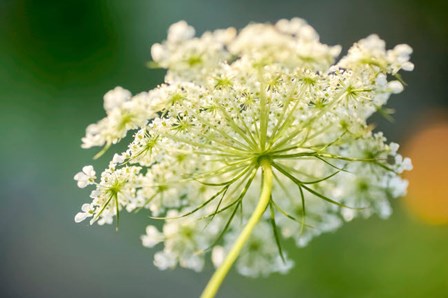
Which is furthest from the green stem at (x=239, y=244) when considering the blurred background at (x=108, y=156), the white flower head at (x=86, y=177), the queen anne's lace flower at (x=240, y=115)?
→ the blurred background at (x=108, y=156)

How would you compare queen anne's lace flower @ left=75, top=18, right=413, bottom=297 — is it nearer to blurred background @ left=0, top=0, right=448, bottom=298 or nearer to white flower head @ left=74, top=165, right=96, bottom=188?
white flower head @ left=74, top=165, right=96, bottom=188

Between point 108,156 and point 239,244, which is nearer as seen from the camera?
point 239,244

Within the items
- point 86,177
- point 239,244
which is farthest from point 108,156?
point 239,244

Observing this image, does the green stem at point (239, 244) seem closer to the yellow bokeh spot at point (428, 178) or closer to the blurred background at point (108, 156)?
the blurred background at point (108, 156)

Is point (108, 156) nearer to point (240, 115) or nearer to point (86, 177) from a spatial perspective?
point (86, 177)

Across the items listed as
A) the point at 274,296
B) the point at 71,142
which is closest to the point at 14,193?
the point at 71,142

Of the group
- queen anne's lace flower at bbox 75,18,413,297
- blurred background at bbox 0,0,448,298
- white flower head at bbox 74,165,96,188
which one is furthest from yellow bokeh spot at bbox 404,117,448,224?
white flower head at bbox 74,165,96,188
